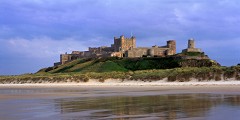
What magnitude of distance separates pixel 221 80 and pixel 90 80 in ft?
52.1

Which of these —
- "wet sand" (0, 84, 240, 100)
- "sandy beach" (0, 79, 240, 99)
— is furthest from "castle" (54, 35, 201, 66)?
"wet sand" (0, 84, 240, 100)

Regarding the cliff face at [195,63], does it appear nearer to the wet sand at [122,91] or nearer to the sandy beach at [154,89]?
the sandy beach at [154,89]

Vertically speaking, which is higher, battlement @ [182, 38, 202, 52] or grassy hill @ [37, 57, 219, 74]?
battlement @ [182, 38, 202, 52]

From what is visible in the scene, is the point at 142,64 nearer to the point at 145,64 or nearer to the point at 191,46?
the point at 145,64

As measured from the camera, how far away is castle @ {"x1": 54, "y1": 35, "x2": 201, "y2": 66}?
87.7 metres

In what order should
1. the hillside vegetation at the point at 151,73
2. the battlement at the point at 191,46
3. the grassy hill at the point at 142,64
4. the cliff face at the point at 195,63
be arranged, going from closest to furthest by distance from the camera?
the hillside vegetation at the point at 151,73, the grassy hill at the point at 142,64, the cliff face at the point at 195,63, the battlement at the point at 191,46

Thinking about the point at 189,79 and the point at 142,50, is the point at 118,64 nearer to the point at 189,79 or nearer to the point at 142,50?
the point at 142,50

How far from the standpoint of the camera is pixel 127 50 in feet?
295

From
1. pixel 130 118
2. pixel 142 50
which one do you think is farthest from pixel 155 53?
pixel 130 118

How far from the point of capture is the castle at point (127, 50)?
8768cm

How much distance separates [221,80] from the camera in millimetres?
29188

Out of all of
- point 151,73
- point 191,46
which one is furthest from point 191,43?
point 151,73

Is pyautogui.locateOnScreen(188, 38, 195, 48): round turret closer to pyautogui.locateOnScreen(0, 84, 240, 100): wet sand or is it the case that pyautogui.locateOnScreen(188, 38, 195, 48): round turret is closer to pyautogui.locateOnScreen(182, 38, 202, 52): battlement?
pyautogui.locateOnScreen(182, 38, 202, 52): battlement

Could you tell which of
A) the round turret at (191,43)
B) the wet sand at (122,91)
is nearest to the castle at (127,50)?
the round turret at (191,43)
